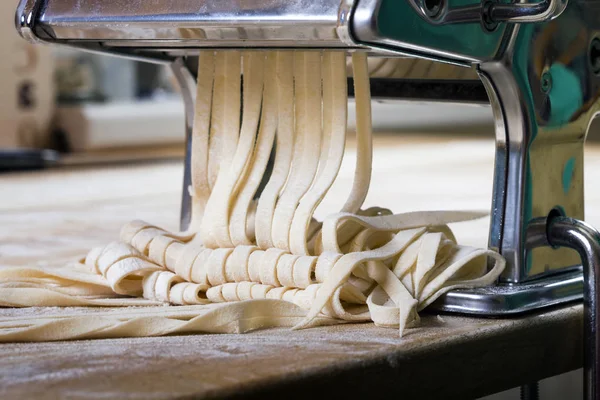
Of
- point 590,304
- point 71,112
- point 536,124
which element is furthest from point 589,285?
point 71,112

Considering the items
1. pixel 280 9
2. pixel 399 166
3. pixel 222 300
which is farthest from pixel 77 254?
pixel 399 166

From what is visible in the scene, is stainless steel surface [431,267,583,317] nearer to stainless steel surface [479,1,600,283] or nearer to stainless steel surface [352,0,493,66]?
stainless steel surface [479,1,600,283]

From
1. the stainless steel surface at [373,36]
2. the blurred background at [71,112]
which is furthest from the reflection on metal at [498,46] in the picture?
A: the blurred background at [71,112]

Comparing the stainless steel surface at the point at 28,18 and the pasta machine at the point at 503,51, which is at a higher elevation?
the stainless steel surface at the point at 28,18

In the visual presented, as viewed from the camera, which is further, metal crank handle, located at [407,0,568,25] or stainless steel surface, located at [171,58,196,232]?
stainless steel surface, located at [171,58,196,232]

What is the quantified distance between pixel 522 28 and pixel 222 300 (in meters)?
0.46

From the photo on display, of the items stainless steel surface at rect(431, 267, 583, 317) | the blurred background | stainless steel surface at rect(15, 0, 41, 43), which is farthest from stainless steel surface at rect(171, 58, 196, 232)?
the blurred background

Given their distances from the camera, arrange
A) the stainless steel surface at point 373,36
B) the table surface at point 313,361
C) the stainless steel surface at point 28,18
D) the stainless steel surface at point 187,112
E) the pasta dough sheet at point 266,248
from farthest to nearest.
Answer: the stainless steel surface at point 187,112 < the stainless steel surface at point 28,18 < the pasta dough sheet at point 266,248 < the stainless steel surface at point 373,36 < the table surface at point 313,361

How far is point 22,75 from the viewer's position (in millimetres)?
4355

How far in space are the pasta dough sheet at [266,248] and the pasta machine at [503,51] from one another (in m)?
0.06

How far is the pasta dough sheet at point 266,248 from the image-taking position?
1047 millimetres

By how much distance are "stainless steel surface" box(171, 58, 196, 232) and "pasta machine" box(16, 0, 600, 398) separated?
0.13 m

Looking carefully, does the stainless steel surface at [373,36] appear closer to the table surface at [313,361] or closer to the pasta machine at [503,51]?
the pasta machine at [503,51]

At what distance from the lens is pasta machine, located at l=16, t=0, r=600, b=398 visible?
3.27ft
